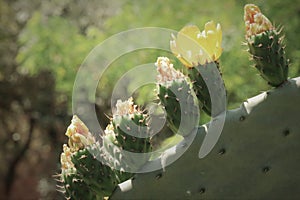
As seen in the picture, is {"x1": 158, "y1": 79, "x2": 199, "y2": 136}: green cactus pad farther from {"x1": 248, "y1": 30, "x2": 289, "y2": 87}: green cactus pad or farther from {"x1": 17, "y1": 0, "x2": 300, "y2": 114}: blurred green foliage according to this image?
{"x1": 17, "y1": 0, "x2": 300, "y2": 114}: blurred green foliage

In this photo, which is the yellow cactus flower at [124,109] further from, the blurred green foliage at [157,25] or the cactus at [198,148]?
the blurred green foliage at [157,25]

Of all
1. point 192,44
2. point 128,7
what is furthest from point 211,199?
point 128,7

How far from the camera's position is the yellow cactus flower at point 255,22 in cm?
218

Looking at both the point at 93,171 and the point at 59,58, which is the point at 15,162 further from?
the point at 93,171

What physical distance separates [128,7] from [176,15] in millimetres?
563

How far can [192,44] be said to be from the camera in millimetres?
2186

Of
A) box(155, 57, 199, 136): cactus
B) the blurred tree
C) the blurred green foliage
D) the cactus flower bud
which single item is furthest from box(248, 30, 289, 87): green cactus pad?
the blurred tree

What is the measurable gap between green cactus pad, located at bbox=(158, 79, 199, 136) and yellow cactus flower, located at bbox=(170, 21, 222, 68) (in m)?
0.10

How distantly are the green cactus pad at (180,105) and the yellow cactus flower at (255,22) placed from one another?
307 millimetres

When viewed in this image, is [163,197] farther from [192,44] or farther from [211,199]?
[192,44]

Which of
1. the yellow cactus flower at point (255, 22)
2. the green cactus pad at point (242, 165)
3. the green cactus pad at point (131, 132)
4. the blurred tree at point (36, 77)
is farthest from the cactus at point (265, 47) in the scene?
the blurred tree at point (36, 77)

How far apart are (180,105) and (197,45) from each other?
0.76 feet

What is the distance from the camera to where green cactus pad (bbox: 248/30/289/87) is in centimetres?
217

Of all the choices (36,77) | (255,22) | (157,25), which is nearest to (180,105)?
(255,22)
